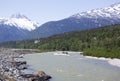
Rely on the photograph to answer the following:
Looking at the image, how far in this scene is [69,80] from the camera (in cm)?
5928

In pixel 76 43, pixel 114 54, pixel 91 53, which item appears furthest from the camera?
pixel 76 43

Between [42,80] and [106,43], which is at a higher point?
[106,43]

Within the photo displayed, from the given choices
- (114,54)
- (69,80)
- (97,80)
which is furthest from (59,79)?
(114,54)

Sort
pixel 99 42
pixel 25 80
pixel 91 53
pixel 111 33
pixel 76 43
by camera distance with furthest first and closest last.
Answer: pixel 76 43 → pixel 111 33 → pixel 99 42 → pixel 91 53 → pixel 25 80

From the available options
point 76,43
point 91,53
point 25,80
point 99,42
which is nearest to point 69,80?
point 25,80

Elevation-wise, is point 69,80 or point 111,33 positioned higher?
point 111,33

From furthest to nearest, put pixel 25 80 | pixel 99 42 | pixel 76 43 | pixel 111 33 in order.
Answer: pixel 76 43
pixel 111 33
pixel 99 42
pixel 25 80

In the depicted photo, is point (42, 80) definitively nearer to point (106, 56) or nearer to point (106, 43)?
point (106, 56)

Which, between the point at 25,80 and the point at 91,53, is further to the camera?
Result: the point at 91,53

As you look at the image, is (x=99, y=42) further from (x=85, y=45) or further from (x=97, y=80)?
(x=97, y=80)

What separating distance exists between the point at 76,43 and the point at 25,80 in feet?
466

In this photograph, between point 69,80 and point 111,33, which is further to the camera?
point 111,33

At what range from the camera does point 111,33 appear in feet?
591

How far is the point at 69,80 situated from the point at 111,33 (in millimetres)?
124594
